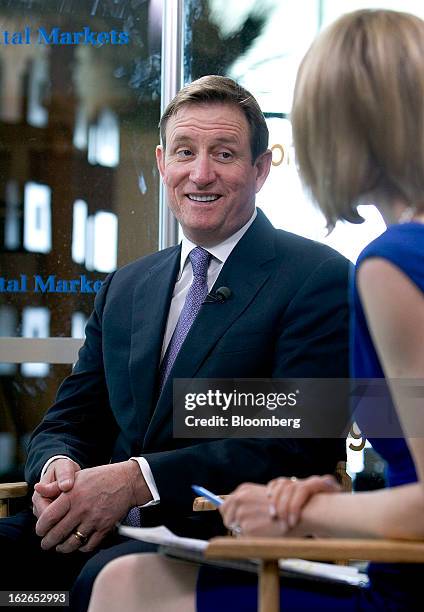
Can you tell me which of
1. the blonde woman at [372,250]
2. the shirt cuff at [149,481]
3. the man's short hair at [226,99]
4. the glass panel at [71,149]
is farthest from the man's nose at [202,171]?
the blonde woman at [372,250]

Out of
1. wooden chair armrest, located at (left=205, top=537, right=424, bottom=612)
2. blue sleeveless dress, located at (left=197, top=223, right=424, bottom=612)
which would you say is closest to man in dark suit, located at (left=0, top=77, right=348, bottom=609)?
blue sleeveless dress, located at (left=197, top=223, right=424, bottom=612)

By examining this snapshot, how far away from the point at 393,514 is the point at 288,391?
1.15 metres

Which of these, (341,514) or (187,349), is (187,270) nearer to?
(187,349)

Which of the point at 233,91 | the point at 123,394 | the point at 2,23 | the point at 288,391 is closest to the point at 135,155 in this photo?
the point at 2,23

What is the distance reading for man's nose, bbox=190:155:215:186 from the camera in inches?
109

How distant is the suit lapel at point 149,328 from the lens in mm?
2619

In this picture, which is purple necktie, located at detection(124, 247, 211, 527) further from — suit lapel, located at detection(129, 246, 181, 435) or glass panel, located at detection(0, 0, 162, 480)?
glass panel, located at detection(0, 0, 162, 480)

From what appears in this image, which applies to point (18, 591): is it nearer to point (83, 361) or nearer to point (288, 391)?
point (83, 361)

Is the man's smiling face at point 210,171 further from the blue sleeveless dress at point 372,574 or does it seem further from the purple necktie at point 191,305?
the blue sleeveless dress at point 372,574

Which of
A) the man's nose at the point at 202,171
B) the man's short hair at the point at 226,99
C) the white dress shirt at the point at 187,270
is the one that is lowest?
the white dress shirt at the point at 187,270

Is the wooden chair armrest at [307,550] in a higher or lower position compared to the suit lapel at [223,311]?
lower

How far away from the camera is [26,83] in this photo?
3.95 metres

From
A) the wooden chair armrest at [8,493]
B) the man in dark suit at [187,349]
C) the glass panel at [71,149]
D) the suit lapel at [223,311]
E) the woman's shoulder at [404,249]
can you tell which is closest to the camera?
the woman's shoulder at [404,249]

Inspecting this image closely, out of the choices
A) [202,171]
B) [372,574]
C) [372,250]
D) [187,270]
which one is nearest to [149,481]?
[187,270]
